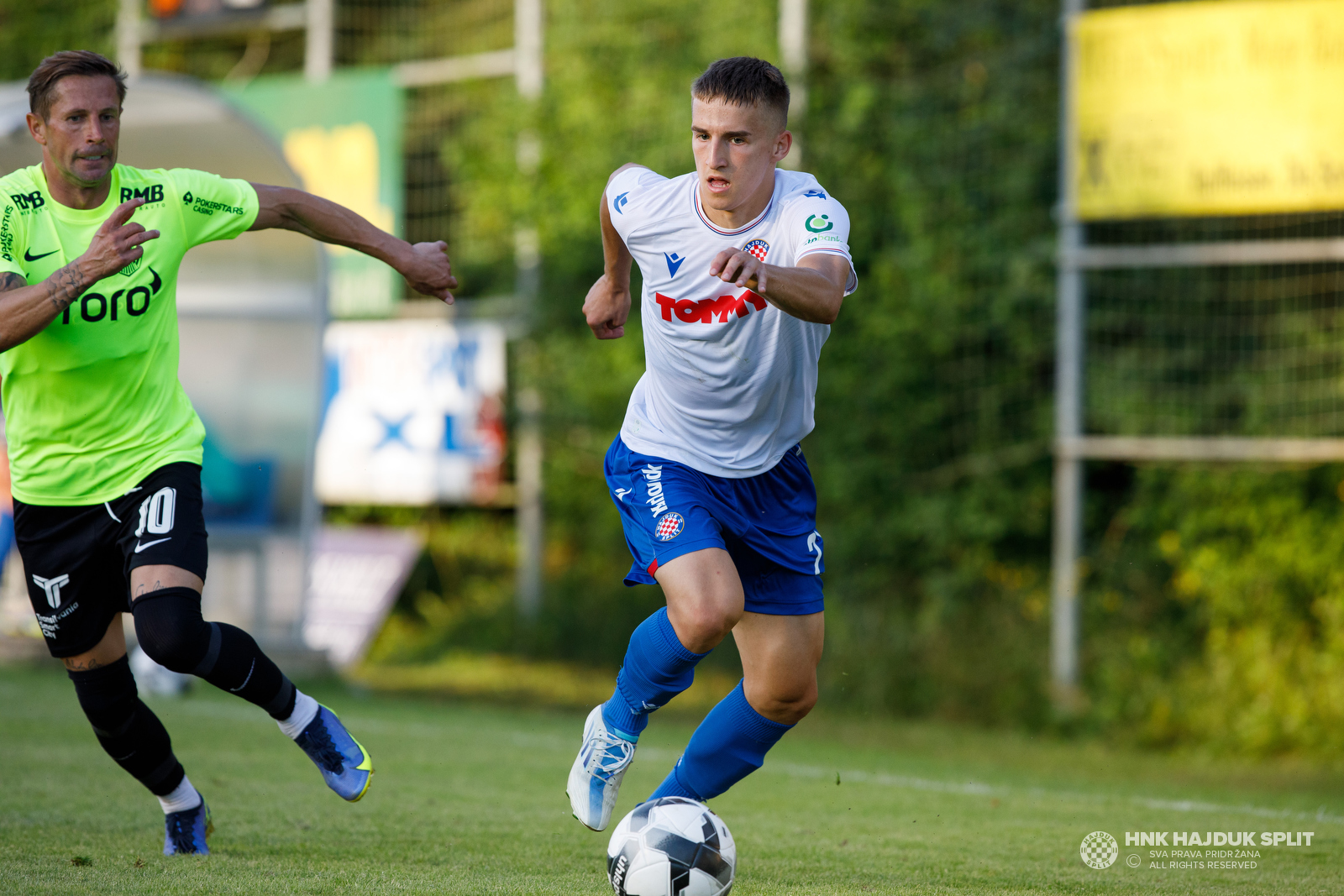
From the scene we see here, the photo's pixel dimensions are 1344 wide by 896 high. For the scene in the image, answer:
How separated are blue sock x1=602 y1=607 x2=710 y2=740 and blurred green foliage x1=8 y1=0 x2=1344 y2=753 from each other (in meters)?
5.95

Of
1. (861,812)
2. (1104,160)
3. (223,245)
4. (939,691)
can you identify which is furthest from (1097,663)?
(223,245)

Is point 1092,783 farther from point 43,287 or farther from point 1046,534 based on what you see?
point 43,287

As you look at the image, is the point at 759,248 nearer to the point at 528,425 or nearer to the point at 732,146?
the point at 732,146

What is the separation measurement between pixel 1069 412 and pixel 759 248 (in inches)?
236

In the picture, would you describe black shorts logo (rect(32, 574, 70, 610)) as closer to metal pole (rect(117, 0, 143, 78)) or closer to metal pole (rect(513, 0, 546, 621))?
metal pole (rect(513, 0, 546, 621))

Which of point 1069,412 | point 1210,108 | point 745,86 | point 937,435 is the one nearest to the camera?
point 745,86

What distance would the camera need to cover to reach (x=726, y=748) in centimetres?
448

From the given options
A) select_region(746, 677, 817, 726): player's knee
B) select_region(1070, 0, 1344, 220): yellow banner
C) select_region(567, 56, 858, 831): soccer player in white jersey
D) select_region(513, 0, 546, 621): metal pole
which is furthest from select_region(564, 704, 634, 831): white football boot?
select_region(513, 0, 546, 621): metal pole

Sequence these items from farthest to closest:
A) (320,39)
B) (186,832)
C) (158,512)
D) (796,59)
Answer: (320,39) < (796,59) < (186,832) < (158,512)

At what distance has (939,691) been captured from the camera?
1049cm

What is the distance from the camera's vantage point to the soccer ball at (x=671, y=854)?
4043 mm

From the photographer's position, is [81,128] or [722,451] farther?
[722,451]

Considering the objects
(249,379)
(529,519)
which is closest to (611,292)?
(249,379)

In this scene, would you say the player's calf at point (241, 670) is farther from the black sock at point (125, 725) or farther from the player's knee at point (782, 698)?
the player's knee at point (782, 698)
